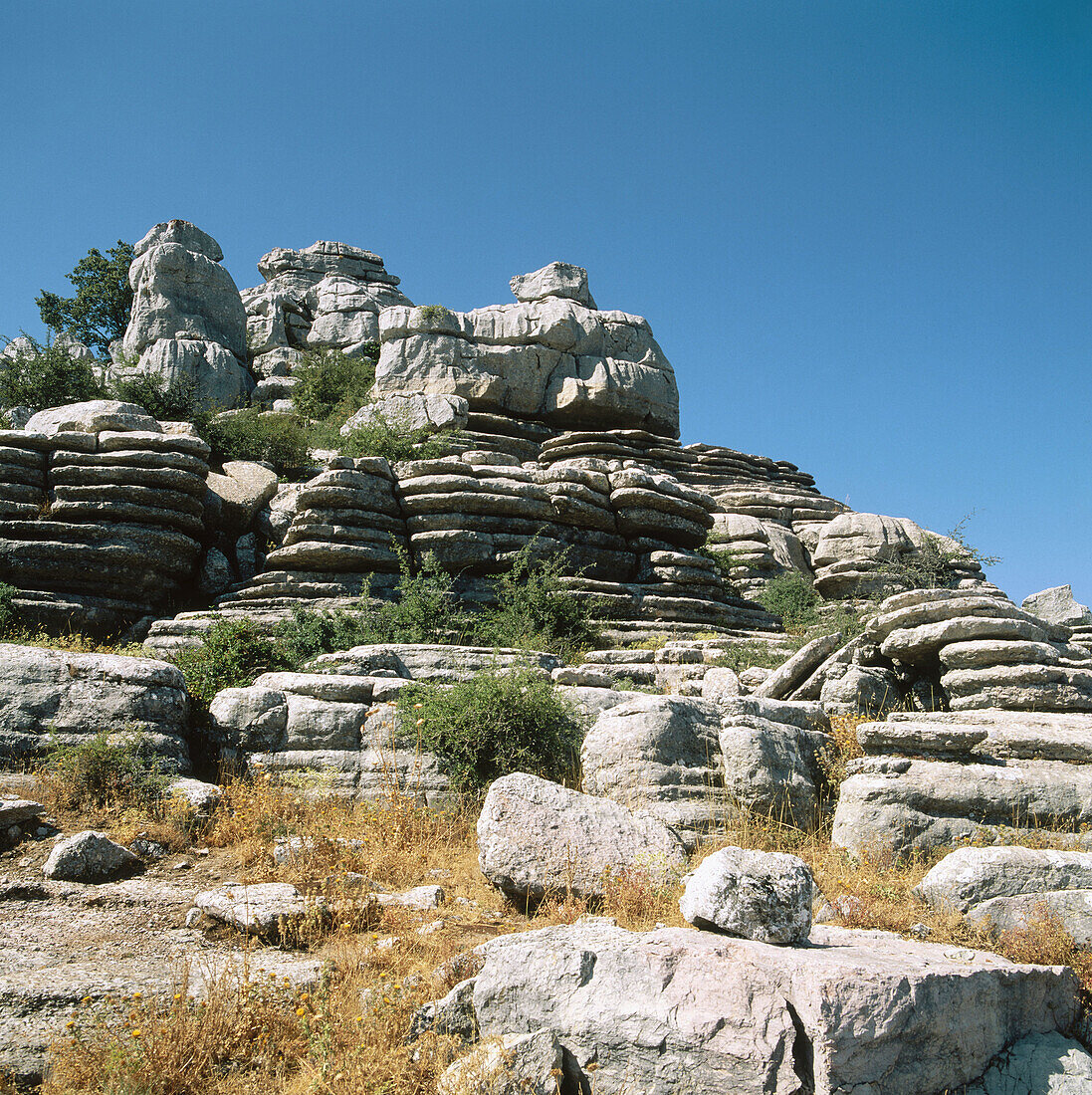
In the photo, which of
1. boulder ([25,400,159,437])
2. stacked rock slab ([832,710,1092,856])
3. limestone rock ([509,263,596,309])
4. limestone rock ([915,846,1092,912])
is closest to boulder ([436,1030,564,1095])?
limestone rock ([915,846,1092,912])

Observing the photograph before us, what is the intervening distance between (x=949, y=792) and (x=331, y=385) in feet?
96.9

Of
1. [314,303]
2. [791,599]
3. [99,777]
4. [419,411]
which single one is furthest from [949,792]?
[314,303]

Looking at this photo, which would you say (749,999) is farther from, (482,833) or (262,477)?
(262,477)

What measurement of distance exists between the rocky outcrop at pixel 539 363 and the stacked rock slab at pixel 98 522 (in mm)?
12989

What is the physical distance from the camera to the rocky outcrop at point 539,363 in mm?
30766

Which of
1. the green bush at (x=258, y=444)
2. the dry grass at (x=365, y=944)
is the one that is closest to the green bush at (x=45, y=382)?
the green bush at (x=258, y=444)

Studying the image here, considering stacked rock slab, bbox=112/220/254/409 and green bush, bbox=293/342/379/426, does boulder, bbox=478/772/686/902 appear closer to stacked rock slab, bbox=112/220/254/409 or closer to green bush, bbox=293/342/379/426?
green bush, bbox=293/342/379/426

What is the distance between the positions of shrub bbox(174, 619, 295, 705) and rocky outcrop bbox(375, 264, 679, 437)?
1825 centimetres

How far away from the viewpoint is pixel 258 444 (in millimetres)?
22031

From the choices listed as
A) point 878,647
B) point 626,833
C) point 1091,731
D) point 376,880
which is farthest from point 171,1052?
point 878,647

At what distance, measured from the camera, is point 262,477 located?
19500 mm

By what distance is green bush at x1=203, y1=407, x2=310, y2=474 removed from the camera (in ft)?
71.8

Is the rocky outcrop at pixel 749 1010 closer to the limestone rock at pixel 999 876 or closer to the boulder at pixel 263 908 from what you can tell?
the limestone rock at pixel 999 876

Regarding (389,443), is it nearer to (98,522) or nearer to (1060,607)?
(98,522)
